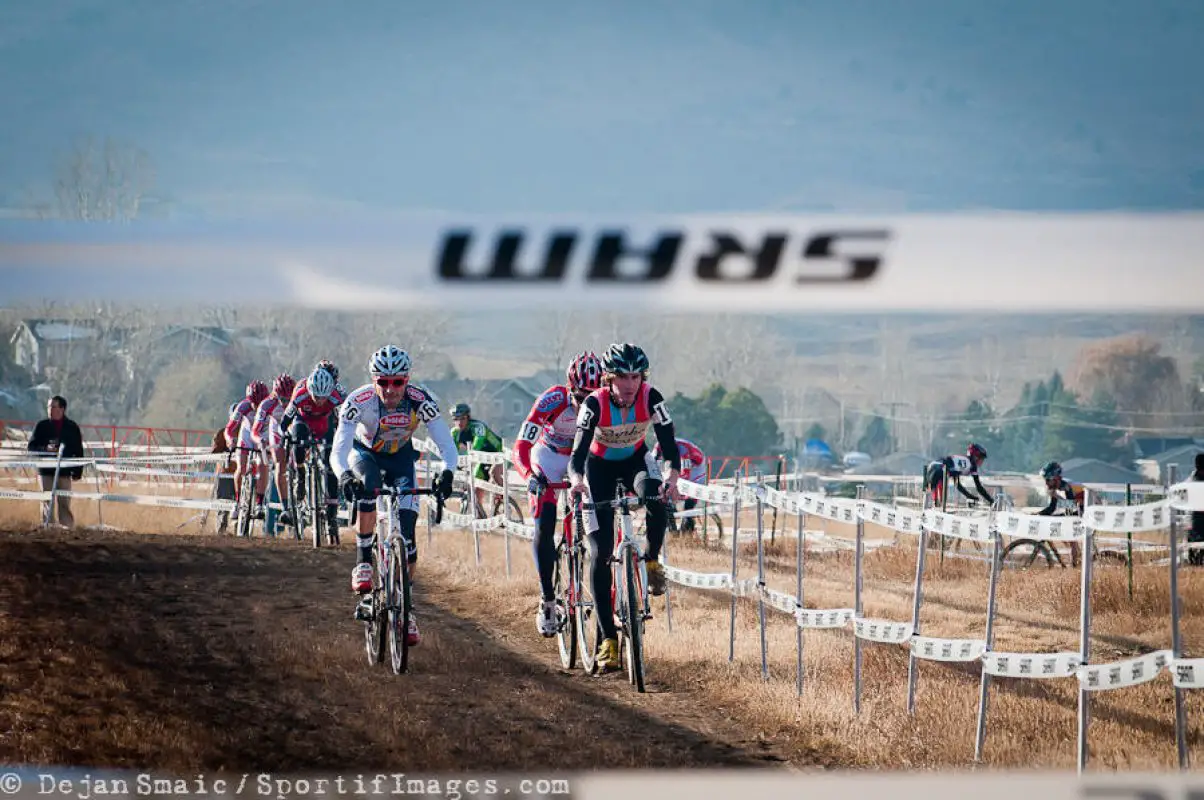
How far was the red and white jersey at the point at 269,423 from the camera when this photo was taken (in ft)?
55.0

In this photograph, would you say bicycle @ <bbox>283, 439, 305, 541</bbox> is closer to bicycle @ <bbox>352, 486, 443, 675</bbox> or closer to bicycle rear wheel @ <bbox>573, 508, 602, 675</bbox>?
bicycle @ <bbox>352, 486, 443, 675</bbox>

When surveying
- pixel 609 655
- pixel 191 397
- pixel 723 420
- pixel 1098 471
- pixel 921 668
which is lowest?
pixel 1098 471

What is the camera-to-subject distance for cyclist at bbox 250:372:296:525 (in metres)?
16.6

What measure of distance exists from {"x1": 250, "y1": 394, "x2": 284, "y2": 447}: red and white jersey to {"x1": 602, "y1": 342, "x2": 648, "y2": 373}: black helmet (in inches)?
351

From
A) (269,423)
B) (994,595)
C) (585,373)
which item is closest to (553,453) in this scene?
(585,373)

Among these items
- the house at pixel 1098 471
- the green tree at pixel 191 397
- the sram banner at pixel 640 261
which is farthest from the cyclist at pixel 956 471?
the house at pixel 1098 471

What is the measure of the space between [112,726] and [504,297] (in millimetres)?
5390

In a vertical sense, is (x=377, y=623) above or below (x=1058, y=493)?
below

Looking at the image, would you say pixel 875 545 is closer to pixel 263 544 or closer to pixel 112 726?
pixel 263 544

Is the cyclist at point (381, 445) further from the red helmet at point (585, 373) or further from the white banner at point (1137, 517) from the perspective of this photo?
the white banner at point (1137, 517)

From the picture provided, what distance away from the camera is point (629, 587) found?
8.35 m

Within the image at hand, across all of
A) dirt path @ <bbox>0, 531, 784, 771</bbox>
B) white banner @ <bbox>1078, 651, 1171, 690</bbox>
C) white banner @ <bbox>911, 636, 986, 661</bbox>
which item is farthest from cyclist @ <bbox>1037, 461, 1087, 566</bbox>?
white banner @ <bbox>1078, 651, 1171, 690</bbox>

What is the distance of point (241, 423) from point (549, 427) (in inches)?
398

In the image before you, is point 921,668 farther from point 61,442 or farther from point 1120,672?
point 61,442
